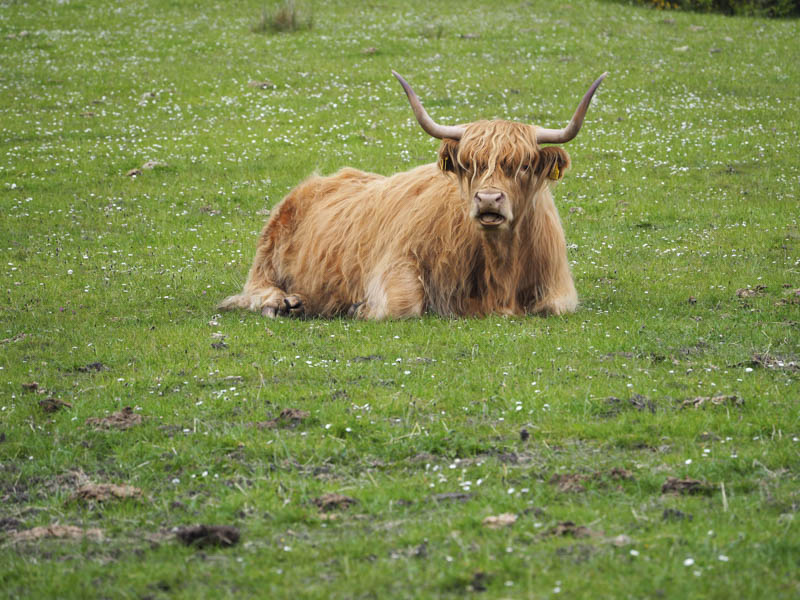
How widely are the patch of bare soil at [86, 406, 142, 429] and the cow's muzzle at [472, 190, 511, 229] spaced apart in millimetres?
3040

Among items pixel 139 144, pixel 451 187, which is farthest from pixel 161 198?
pixel 451 187

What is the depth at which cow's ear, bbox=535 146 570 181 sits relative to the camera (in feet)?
26.1

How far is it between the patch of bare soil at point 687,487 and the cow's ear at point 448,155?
4157 mm

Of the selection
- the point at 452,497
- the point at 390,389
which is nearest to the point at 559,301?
the point at 390,389

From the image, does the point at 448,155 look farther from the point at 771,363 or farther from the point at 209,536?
the point at 209,536

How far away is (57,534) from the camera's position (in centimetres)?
430

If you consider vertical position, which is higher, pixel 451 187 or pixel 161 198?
pixel 451 187

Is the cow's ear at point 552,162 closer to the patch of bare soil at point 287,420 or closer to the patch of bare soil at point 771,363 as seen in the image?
the patch of bare soil at point 771,363

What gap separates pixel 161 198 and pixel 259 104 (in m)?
4.85

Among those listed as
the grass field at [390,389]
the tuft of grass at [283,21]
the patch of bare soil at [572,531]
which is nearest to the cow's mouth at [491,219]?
the grass field at [390,389]

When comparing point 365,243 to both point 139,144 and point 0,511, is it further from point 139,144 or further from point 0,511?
point 139,144

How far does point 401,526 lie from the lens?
4.23m

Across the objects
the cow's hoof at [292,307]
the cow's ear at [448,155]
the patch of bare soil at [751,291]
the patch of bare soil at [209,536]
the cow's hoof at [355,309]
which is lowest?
the cow's hoof at [292,307]

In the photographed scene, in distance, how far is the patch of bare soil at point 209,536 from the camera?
4121mm
